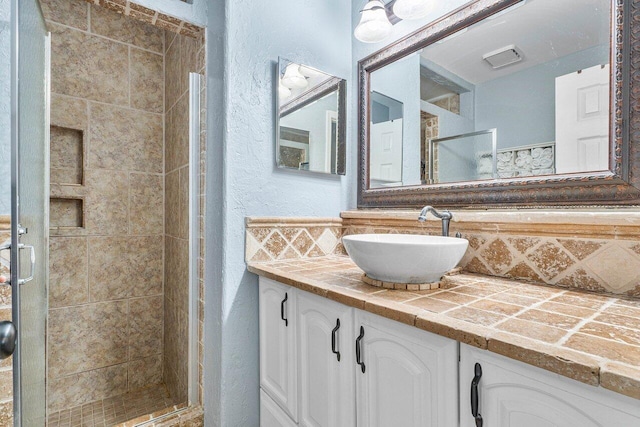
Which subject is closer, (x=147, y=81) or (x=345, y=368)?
(x=345, y=368)

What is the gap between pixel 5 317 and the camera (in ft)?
3.53

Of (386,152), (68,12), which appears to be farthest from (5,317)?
(68,12)

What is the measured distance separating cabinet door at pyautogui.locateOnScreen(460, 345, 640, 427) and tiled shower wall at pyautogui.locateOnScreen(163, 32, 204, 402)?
4.42ft

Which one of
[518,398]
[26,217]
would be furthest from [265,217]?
[518,398]

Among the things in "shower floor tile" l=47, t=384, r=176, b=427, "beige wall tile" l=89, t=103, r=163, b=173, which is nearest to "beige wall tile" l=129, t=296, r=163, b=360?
"shower floor tile" l=47, t=384, r=176, b=427

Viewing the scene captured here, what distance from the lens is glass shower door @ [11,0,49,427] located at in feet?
2.29

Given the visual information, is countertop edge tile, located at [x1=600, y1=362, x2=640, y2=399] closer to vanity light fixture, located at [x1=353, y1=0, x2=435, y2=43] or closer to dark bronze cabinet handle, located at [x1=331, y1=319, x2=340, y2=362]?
dark bronze cabinet handle, located at [x1=331, y1=319, x2=340, y2=362]

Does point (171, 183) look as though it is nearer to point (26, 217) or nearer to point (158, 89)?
point (158, 89)

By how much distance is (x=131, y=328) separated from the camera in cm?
208

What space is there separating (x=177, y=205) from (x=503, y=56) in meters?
1.71

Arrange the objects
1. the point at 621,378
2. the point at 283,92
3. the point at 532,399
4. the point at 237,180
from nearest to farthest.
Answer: the point at 621,378, the point at 532,399, the point at 237,180, the point at 283,92

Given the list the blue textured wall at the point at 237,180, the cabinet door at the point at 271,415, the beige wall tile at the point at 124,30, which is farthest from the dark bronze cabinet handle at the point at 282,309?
the beige wall tile at the point at 124,30

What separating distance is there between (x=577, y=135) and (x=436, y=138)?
0.50 m

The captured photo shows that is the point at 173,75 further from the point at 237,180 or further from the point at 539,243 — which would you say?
the point at 539,243
